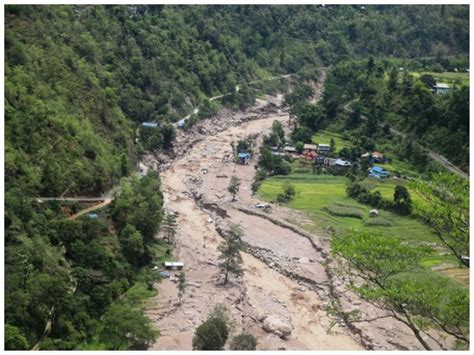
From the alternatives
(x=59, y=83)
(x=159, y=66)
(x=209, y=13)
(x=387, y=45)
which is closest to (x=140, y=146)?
(x=59, y=83)

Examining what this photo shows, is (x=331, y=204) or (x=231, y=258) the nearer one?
(x=231, y=258)

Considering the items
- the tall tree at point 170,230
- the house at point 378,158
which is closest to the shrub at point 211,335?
the tall tree at point 170,230

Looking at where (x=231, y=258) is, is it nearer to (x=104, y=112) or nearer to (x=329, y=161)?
(x=104, y=112)

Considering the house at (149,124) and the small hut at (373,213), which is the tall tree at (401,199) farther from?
the house at (149,124)

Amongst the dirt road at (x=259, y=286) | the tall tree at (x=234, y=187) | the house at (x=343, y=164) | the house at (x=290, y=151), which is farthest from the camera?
the house at (x=290, y=151)

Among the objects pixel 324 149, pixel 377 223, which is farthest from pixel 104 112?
pixel 377 223
